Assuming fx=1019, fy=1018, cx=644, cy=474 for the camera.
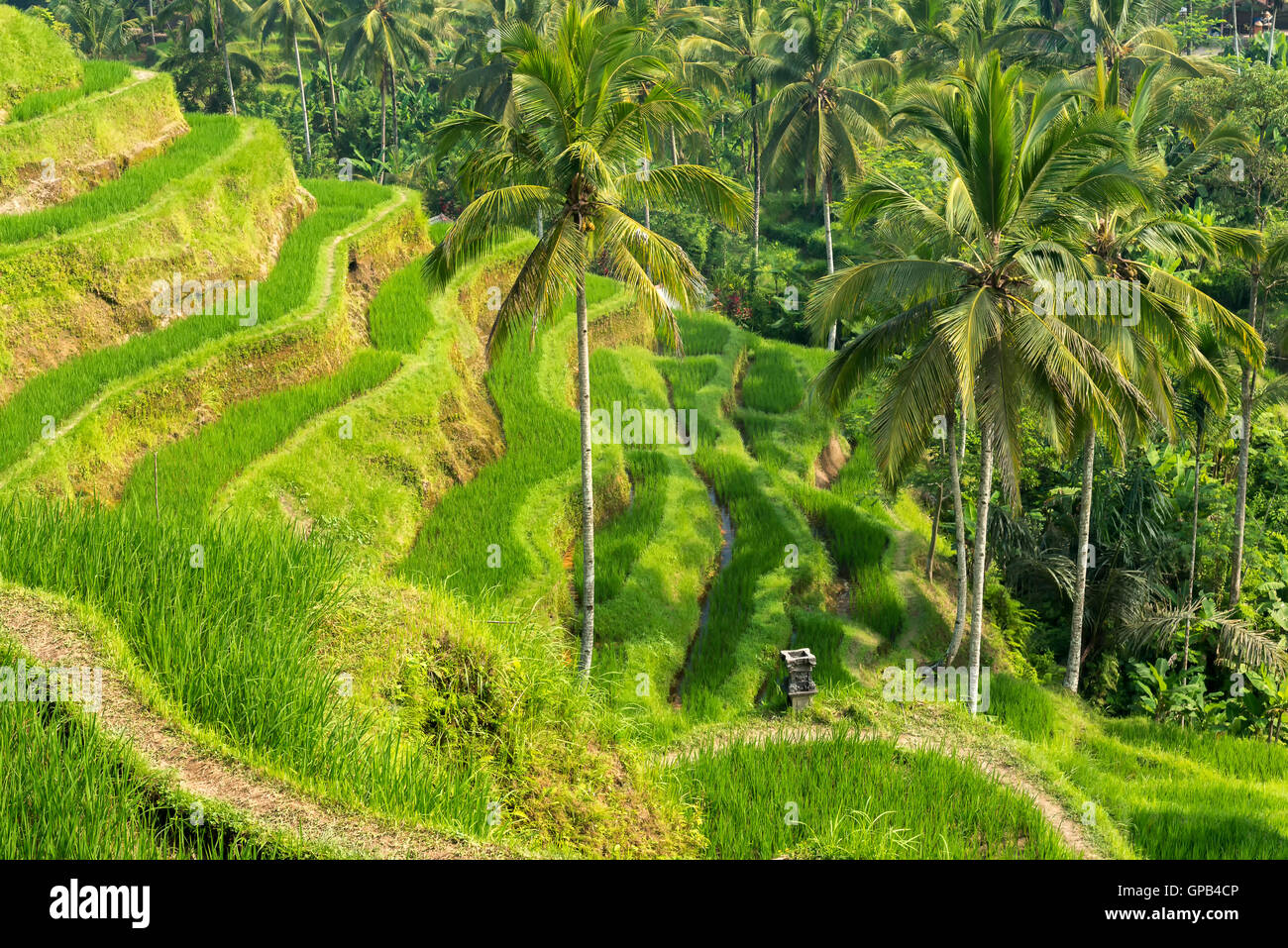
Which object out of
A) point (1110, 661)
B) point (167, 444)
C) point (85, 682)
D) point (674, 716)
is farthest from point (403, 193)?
point (85, 682)

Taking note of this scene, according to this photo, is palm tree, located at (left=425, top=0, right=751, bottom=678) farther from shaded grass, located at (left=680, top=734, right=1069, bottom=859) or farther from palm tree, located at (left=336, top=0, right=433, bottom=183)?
palm tree, located at (left=336, top=0, right=433, bottom=183)

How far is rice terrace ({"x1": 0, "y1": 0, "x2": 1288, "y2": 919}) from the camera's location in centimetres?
828

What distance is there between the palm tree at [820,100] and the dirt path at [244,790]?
2767 cm

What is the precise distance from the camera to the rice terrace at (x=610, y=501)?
27.2 ft

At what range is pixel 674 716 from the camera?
48.1 feet

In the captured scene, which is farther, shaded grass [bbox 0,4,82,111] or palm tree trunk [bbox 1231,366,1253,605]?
shaded grass [bbox 0,4,82,111]

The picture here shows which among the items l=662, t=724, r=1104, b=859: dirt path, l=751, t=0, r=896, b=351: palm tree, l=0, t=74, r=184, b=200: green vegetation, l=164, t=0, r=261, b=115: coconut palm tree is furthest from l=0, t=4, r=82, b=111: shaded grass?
l=164, t=0, r=261, b=115: coconut palm tree

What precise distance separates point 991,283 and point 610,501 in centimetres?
898

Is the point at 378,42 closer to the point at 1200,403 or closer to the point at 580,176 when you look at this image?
the point at 580,176

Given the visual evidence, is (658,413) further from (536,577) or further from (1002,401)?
(1002,401)

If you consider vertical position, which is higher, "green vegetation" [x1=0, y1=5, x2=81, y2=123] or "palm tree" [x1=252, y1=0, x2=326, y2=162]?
"palm tree" [x1=252, y1=0, x2=326, y2=162]

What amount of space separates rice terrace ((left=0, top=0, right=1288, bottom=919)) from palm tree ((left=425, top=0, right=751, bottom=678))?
0.07 meters

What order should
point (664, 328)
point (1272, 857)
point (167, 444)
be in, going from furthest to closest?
point (167, 444) → point (664, 328) → point (1272, 857)

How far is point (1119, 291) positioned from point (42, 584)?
14211 millimetres
